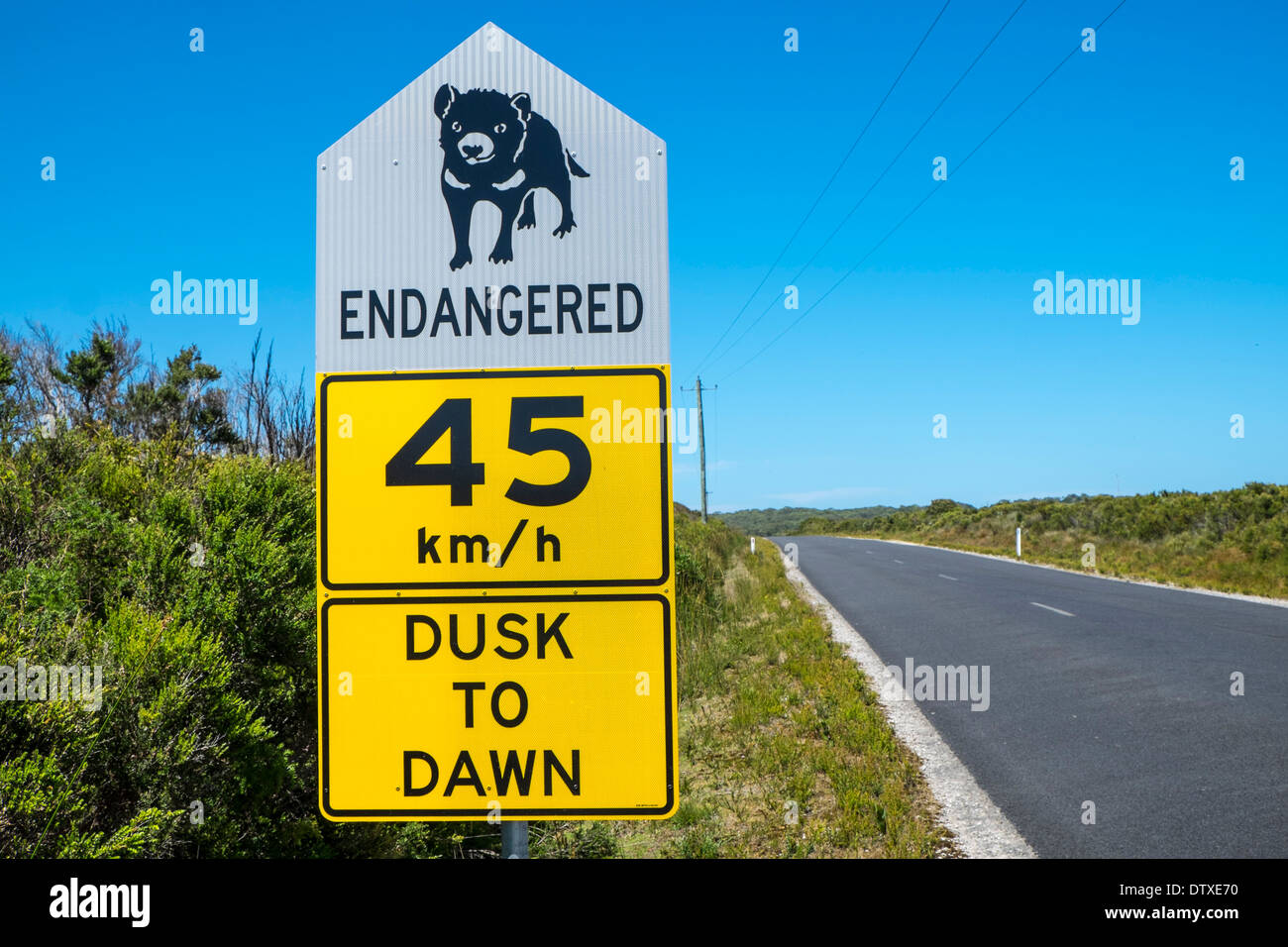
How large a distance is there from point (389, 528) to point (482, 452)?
0.77 feet

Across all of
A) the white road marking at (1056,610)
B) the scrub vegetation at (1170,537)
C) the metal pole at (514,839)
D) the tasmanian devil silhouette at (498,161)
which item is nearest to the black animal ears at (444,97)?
the tasmanian devil silhouette at (498,161)

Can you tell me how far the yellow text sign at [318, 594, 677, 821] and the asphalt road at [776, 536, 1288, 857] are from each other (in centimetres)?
384

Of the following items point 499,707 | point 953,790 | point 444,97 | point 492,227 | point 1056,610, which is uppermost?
point 444,97

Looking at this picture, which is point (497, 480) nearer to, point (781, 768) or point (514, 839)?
point (514, 839)

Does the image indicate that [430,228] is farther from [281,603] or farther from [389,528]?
[281,603]

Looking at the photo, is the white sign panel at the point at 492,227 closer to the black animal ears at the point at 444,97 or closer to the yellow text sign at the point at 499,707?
the black animal ears at the point at 444,97

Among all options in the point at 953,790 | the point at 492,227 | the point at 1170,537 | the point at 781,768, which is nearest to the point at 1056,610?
the point at 953,790

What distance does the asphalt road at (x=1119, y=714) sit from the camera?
15.8ft

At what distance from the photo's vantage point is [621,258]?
1.67m

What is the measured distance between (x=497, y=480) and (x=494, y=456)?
51mm

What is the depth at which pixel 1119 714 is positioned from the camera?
7199 mm

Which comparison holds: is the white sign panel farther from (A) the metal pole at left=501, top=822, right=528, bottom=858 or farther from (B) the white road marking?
(B) the white road marking

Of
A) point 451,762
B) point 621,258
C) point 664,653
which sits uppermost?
point 621,258

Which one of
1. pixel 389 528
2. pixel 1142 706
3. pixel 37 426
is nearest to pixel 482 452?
pixel 389 528
